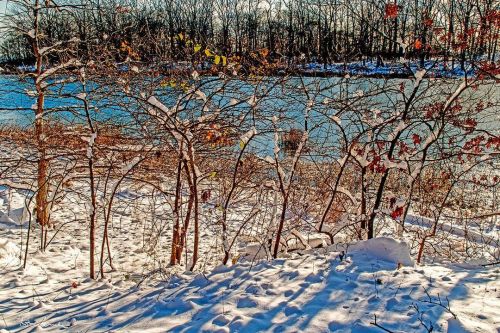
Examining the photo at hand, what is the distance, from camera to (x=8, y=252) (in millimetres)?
5504

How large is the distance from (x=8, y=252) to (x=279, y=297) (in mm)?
3878

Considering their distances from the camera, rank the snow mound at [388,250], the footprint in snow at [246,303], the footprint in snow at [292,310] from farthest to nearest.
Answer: the snow mound at [388,250] < the footprint in snow at [246,303] < the footprint in snow at [292,310]

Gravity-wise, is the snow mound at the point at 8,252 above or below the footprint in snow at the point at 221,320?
below

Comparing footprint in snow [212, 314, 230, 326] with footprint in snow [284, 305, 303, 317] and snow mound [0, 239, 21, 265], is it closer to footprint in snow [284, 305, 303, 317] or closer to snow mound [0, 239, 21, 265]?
footprint in snow [284, 305, 303, 317]

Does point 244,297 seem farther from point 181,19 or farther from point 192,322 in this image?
point 181,19

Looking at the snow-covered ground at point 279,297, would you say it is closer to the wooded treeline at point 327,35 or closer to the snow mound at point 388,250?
the snow mound at point 388,250

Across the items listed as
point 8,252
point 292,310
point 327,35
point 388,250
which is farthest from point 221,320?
point 327,35

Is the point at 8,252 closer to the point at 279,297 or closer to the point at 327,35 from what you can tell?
the point at 279,297

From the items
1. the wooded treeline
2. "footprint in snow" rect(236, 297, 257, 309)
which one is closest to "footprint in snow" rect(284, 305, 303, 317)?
"footprint in snow" rect(236, 297, 257, 309)

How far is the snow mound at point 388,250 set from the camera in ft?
14.2

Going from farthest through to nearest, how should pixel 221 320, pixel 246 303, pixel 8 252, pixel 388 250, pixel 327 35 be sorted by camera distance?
pixel 327 35
pixel 8 252
pixel 388 250
pixel 246 303
pixel 221 320

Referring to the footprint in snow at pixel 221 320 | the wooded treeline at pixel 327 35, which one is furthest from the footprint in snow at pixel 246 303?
the wooded treeline at pixel 327 35

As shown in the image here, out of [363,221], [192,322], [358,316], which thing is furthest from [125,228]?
[358,316]

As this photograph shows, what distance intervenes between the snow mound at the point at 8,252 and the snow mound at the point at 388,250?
4.19 metres
